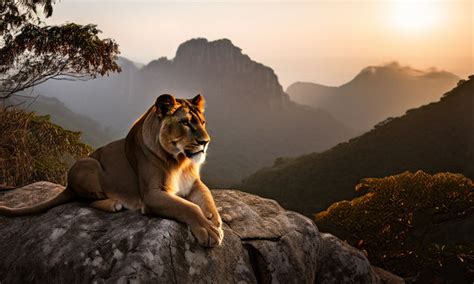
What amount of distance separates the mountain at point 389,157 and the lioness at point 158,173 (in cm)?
4565

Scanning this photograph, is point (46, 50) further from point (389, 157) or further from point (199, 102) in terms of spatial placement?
point (389, 157)

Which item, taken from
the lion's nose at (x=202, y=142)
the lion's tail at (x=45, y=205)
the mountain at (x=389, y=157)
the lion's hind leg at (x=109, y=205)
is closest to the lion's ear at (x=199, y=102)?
the lion's nose at (x=202, y=142)

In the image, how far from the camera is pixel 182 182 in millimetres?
5910

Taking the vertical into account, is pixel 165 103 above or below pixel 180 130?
above

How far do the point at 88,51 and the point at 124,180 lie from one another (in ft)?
52.9

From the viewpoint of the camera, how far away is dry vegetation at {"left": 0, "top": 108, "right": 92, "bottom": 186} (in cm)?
1859

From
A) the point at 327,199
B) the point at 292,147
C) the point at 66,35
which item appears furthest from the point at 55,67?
the point at 292,147

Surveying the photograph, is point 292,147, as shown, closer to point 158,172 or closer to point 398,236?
point 398,236

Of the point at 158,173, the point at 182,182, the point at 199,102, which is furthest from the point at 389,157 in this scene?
the point at 158,173

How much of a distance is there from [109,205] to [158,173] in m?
1.08

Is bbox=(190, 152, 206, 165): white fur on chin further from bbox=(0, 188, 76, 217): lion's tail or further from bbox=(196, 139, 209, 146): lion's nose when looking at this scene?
bbox=(0, 188, 76, 217): lion's tail

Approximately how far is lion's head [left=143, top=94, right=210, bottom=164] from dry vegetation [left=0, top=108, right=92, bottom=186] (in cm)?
1515

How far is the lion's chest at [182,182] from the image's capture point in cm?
571

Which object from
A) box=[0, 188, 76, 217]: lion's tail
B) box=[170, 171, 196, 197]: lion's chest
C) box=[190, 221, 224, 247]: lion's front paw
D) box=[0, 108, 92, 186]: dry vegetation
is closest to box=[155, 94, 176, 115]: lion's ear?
box=[170, 171, 196, 197]: lion's chest
